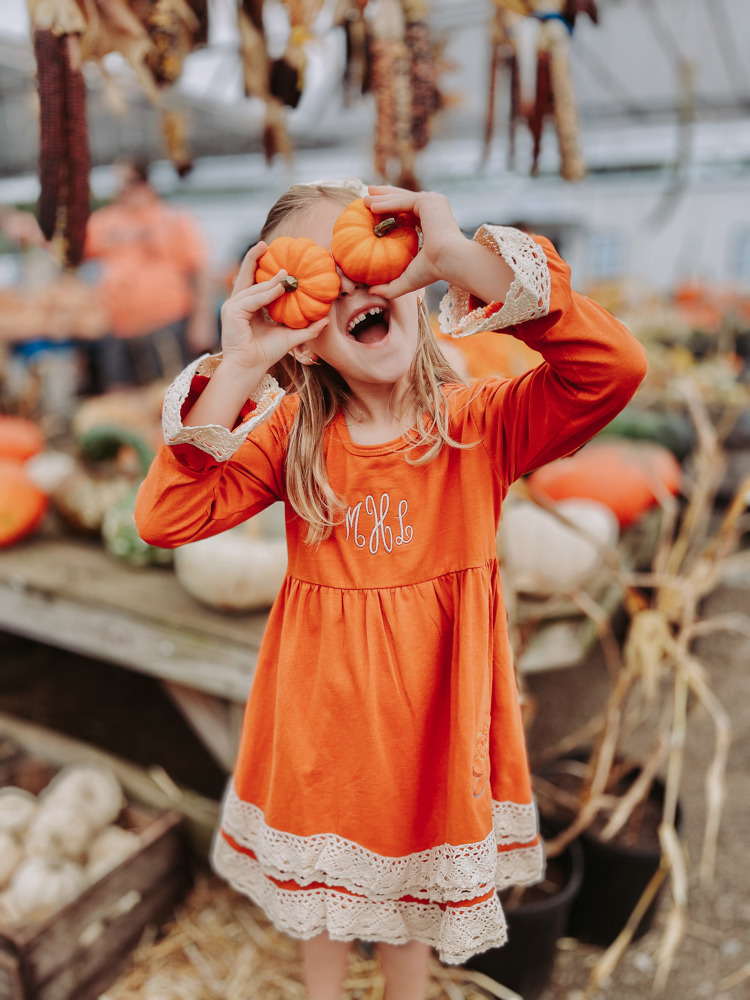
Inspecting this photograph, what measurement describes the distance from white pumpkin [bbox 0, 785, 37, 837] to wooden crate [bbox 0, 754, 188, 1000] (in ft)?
0.49

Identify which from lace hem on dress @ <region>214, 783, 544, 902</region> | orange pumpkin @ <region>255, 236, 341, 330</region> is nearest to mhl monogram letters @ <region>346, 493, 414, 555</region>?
orange pumpkin @ <region>255, 236, 341, 330</region>

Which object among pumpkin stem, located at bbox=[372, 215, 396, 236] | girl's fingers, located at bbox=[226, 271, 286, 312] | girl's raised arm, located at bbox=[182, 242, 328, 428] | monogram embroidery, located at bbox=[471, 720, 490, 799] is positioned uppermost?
pumpkin stem, located at bbox=[372, 215, 396, 236]

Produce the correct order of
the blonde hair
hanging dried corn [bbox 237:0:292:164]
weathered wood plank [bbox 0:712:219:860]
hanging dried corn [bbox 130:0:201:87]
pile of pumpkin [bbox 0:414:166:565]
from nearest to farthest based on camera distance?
the blonde hair
hanging dried corn [bbox 130:0:201:87]
hanging dried corn [bbox 237:0:292:164]
weathered wood plank [bbox 0:712:219:860]
pile of pumpkin [bbox 0:414:166:565]

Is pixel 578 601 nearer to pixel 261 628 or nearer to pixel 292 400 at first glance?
pixel 261 628

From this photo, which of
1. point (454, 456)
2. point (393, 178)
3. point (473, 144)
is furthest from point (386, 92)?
point (473, 144)

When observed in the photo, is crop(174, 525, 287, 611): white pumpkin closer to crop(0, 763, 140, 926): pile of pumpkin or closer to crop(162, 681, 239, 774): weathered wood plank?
crop(162, 681, 239, 774): weathered wood plank

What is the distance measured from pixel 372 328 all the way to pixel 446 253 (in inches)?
6.8

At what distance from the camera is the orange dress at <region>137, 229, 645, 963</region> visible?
0.96 metres

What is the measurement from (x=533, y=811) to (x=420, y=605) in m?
0.39

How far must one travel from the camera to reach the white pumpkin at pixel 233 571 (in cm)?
165

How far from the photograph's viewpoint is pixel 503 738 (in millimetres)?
1055

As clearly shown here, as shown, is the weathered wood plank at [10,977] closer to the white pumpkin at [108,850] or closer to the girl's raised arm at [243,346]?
the white pumpkin at [108,850]

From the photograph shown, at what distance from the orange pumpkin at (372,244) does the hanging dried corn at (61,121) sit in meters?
0.60

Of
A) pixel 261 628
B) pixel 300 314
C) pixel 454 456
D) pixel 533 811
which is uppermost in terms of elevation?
pixel 300 314
